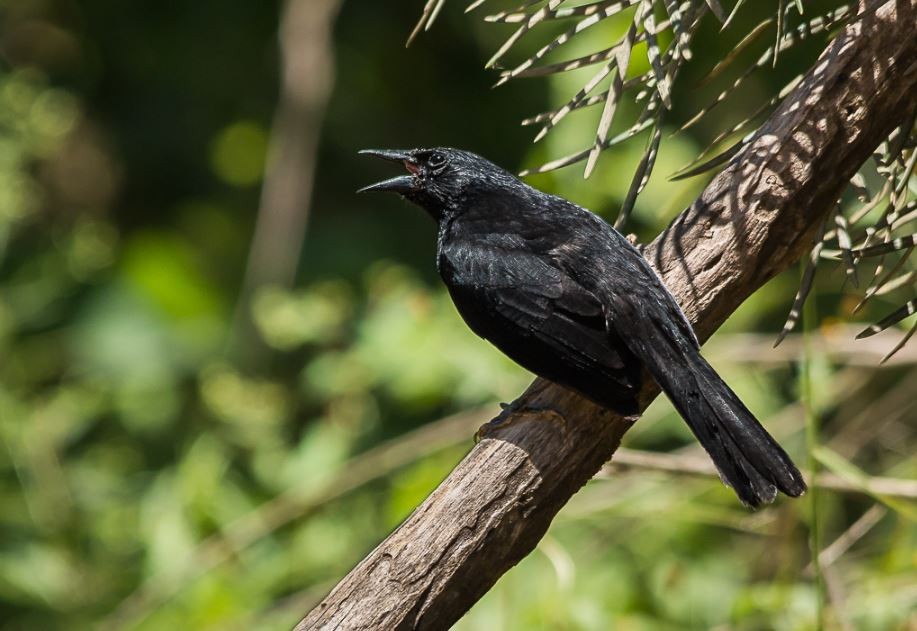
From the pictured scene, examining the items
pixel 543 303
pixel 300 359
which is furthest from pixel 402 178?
pixel 300 359

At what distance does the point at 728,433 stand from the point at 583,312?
0.48m

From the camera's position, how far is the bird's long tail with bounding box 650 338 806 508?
2.20 metres

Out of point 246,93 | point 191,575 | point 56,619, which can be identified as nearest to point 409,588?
point 191,575

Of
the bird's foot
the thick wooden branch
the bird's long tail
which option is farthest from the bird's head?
the thick wooden branch

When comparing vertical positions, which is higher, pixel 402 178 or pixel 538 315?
pixel 402 178

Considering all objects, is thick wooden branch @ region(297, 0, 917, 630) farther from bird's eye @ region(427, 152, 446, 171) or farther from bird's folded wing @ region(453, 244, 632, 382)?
bird's eye @ region(427, 152, 446, 171)

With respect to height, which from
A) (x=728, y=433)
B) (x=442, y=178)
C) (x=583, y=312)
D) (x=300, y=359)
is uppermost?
(x=442, y=178)

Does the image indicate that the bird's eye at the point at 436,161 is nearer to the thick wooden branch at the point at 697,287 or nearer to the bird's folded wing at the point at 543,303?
the bird's folded wing at the point at 543,303

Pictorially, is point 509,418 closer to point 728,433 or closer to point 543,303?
point 728,433

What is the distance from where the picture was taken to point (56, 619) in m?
4.55

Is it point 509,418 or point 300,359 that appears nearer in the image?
point 509,418

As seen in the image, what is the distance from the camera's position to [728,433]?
7.72 ft

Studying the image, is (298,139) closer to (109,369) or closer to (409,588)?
(109,369)

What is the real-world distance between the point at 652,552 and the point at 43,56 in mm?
4494
